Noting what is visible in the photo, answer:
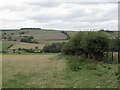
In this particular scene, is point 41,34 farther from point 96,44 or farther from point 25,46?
point 96,44

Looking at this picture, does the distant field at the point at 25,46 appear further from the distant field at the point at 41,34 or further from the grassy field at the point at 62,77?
the grassy field at the point at 62,77

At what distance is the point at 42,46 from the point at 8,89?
49757 mm

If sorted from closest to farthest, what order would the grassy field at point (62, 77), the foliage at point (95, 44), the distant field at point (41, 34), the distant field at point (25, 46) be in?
the grassy field at point (62, 77), the foliage at point (95, 44), the distant field at point (25, 46), the distant field at point (41, 34)

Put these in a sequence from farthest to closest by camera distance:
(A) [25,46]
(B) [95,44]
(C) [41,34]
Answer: (C) [41,34] → (A) [25,46] → (B) [95,44]

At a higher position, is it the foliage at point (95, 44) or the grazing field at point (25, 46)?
the foliage at point (95, 44)

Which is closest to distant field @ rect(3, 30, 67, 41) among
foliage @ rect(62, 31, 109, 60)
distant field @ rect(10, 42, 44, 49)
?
distant field @ rect(10, 42, 44, 49)

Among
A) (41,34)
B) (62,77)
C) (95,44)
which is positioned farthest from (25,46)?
(62,77)

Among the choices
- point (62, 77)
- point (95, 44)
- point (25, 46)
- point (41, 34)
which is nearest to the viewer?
point (62, 77)

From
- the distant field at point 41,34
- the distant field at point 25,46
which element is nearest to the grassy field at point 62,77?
the distant field at point 25,46

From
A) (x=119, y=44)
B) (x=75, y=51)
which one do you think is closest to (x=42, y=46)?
(x=75, y=51)

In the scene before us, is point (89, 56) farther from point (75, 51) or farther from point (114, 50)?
point (75, 51)

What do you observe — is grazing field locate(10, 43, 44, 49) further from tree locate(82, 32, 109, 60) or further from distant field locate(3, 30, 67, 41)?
tree locate(82, 32, 109, 60)

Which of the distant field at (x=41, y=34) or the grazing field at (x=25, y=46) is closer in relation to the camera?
the grazing field at (x=25, y=46)

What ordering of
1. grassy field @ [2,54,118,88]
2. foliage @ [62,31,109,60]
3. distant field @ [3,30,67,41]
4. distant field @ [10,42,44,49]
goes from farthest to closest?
distant field @ [3,30,67,41], distant field @ [10,42,44,49], foliage @ [62,31,109,60], grassy field @ [2,54,118,88]
